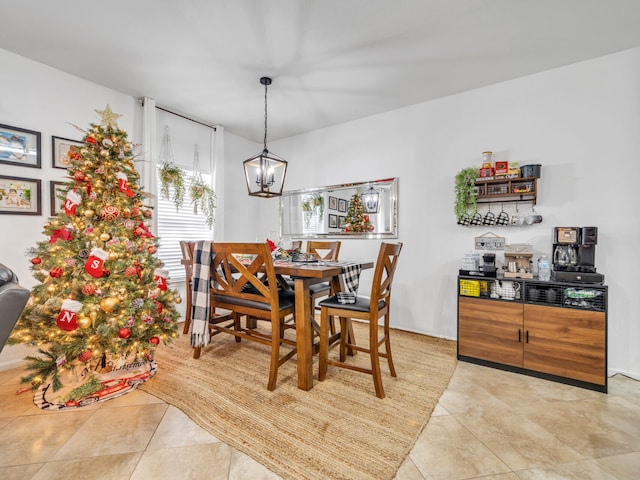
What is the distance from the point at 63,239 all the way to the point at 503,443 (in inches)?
122

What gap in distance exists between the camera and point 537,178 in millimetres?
2705

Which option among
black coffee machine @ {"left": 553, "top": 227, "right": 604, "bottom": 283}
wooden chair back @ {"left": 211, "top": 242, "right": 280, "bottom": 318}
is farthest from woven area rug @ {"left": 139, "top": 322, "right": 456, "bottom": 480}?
black coffee machine @ {"left": 553, "top": 227, "right": 604, "bottom": 283}

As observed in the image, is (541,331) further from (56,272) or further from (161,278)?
(56,272)

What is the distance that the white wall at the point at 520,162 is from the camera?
2.47 metres

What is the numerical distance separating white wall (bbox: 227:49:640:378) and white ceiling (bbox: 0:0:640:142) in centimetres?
23

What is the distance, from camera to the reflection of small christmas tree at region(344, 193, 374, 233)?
12.6ft

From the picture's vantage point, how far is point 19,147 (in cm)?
260

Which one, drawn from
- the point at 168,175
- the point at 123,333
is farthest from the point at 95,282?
the point at 168,175

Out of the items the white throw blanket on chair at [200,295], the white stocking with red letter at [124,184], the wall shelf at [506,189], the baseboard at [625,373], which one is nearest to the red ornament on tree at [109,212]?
the white stocking with red letter at [124,184]

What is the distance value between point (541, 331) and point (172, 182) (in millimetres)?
4087

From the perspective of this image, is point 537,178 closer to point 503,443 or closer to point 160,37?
point 503,443

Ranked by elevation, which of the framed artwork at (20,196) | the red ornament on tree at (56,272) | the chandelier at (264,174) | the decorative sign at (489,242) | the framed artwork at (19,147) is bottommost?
the red ornament on tree at (56,272)

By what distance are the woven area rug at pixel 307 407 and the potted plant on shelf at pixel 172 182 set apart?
1820 millimetres

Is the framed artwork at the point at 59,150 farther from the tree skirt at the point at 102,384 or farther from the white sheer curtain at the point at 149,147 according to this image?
the tree skirt at the point at 102,384
